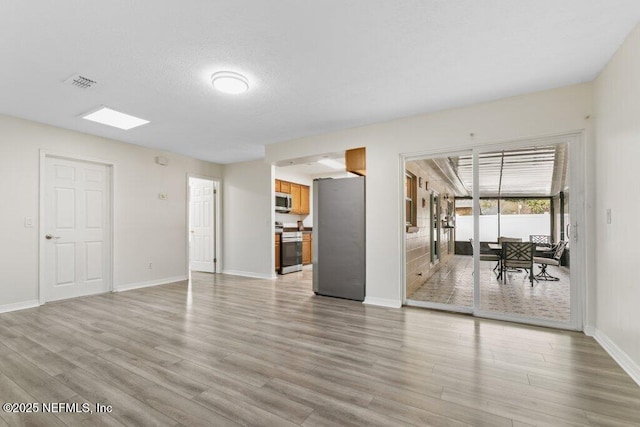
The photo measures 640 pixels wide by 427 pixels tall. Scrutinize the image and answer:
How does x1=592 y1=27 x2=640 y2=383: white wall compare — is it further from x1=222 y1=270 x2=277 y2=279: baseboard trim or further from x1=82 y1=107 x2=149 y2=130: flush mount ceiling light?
x1=82 y1=107 x2=149 y2=130: flush mount ceiling light

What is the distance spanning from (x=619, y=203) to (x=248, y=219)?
18.9 ft

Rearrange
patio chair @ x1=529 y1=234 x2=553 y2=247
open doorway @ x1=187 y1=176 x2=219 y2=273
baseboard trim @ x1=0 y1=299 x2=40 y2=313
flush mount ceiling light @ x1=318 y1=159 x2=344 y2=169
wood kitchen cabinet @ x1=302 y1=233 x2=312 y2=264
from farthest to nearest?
1. wood kitchen cabinet @ x1=302 y1=233 x2=312 y2=264
2. open doorway @ x1=187 y1=176 x2=219 y2=273
3. flush mount ceiling light @ x1=318 y1=159 x2=344 y2=169
4. patio chair @ x1=529 y1=234 x2=553 y2=247
5. baseboard trim @ x1=0 y1=299 x2=40 y2=313

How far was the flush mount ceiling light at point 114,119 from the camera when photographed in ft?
12.6

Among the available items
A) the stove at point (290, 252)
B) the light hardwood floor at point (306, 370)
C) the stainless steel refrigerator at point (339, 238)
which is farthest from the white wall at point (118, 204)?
the stainless steel refrigerator at point (339, 238)

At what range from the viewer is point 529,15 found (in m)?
2.08

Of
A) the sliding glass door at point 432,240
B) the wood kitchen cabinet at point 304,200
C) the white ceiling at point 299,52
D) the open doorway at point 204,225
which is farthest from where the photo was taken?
the wood kitchen cabinet at point 304,200

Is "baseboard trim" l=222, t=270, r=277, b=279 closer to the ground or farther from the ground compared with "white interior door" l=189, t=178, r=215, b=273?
closer to the ground

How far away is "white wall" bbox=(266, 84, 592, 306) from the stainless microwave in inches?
99.3

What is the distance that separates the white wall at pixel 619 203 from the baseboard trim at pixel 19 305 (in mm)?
6451

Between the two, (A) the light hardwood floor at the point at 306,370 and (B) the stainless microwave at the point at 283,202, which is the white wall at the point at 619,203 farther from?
(B) the stainless microwave at the point at 283,202

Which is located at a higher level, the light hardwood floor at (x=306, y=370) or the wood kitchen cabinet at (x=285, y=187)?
the wood kitchen cabinet at (x=285, y=187)

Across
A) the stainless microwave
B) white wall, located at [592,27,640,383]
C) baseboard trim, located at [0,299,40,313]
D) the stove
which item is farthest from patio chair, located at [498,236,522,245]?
baseboard trim, located at [0,299,40,313]

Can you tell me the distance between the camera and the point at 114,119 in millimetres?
4082

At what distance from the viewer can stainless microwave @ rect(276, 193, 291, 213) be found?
719cm
